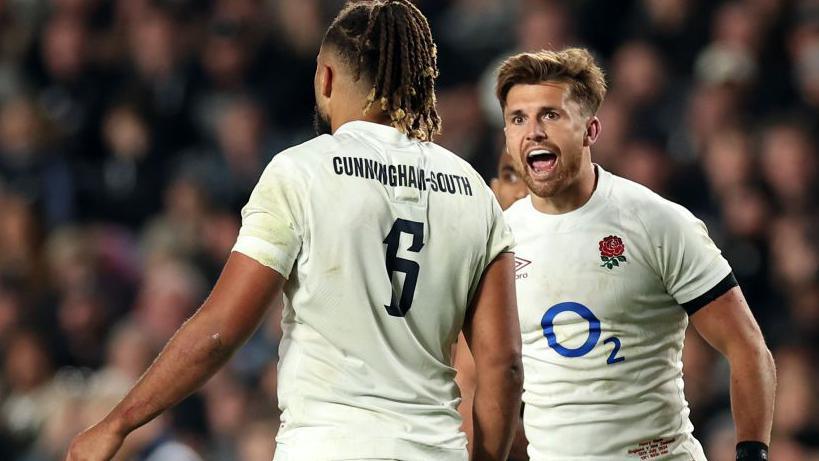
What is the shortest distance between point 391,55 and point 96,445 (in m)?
1.06

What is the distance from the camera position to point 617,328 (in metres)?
3.99

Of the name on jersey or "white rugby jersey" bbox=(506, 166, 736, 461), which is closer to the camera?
the name on jersey

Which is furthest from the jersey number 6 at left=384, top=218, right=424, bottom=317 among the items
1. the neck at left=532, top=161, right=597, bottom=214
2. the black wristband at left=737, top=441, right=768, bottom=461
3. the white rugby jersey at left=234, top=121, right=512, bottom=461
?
the black wristband at left=737, top=441, right=768, bottom=461

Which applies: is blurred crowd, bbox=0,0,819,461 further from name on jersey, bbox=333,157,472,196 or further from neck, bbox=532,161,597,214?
name on jersey, bbox=333,157,472,196

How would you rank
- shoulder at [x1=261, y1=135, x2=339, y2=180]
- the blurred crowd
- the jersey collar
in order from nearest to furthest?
shoulder at [x1=261, y1=135, x2=339, y2=180] < the jersey collar < the blurred crowd

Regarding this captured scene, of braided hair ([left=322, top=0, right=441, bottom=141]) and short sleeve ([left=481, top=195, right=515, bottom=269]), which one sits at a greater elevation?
braided hair ([left=322, top=0, right=441, bottom=141])

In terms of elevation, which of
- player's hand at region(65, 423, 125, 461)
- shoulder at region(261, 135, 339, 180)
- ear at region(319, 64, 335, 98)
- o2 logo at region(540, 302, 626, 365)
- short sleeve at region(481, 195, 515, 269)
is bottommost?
player's hand at region(65, 423, 125, 461)

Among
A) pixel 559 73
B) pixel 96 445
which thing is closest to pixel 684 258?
pixel 559 73

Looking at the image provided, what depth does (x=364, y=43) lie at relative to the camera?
10.2ft

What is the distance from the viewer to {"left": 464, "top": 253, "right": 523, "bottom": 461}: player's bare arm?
3.13m

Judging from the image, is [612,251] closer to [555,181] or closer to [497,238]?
[555,181]

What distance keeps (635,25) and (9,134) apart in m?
4.23

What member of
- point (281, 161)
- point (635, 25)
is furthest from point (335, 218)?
point (635, 25)

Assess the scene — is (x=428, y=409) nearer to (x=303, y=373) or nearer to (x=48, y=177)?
(x=303, y=373)
